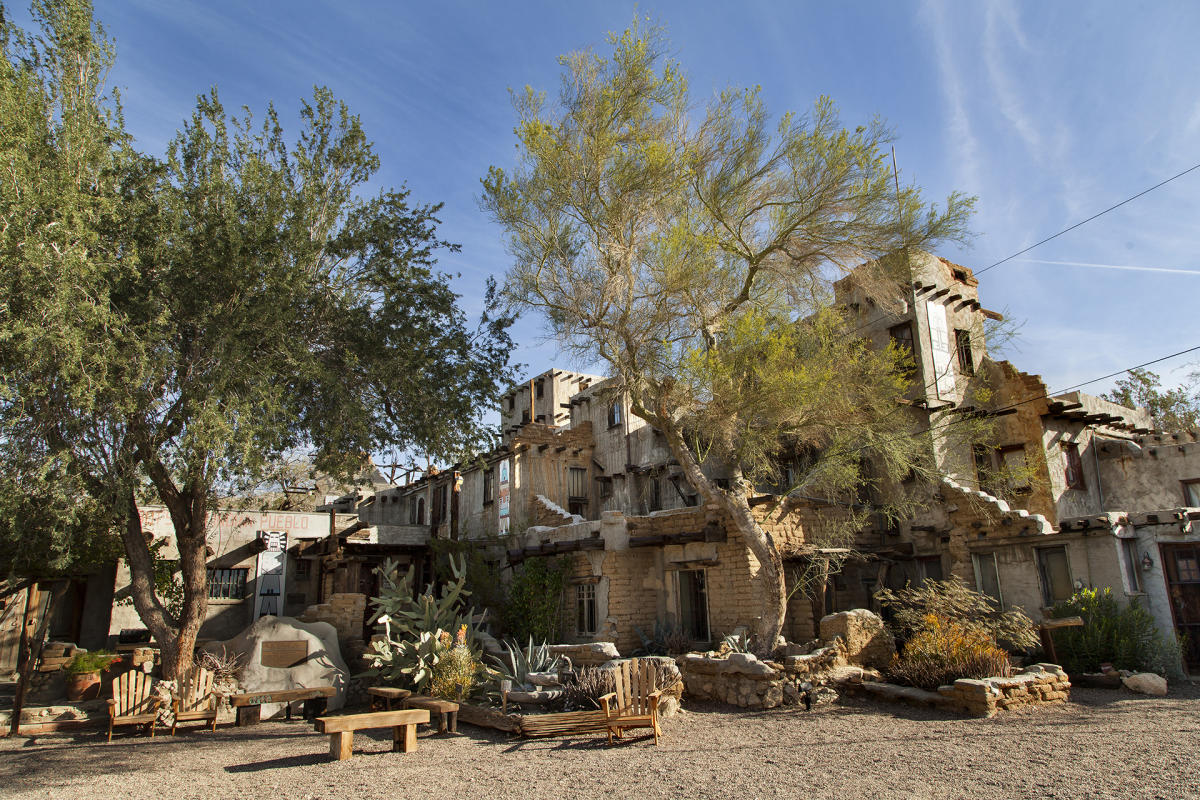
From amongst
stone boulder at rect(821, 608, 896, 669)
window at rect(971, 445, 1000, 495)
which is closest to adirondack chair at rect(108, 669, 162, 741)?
stone boulder at rect(821, 608, 896, 669)

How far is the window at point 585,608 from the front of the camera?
16.4 m

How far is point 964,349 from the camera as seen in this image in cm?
1934

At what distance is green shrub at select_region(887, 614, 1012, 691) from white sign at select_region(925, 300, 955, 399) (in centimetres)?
836

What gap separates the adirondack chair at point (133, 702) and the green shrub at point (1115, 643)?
1474 centimetres

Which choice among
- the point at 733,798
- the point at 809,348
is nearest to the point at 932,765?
the point at 733,798

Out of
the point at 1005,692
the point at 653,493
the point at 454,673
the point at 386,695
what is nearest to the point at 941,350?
the point at 653,493

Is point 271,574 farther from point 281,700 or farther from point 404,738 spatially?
point 404,738

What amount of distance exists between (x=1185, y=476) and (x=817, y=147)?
1351 cm

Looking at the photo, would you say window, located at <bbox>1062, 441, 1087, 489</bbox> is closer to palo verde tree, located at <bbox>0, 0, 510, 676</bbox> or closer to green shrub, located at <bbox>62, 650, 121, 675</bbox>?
palo verde tree, located at <bbox>0, 0, 510, 676</bbox>

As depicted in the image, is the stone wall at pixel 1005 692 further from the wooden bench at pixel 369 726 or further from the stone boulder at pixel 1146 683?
the wooden bench at pixel 369 726

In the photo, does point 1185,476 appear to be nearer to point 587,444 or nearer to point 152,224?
point 587,444

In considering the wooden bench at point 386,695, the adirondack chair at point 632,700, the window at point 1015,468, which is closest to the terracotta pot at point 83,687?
the wooden bench at point 386,695

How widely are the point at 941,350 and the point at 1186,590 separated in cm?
746

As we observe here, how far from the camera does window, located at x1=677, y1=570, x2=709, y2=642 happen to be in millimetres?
15570
